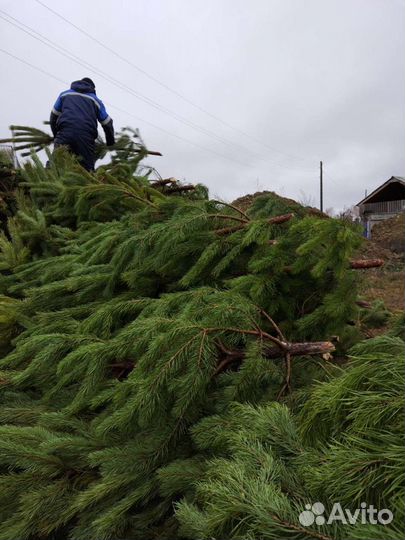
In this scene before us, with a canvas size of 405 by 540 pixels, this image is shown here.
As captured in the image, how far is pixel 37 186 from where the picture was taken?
438 cm

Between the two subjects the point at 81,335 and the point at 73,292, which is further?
the point at 73,292

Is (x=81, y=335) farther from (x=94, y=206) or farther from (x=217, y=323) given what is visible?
(x=94, y=206)

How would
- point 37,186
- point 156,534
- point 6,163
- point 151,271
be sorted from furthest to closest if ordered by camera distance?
point 6,163, point 37,186, point 151,271, point 156,534

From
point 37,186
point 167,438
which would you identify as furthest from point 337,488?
point 37,186

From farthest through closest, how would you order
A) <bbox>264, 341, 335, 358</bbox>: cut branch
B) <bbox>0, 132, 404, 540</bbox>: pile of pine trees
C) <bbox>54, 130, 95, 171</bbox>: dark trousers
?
<bbox>54, 130, 95, 171</bbox>: dark trousers
<bbox>264, 341, 335, 358</bbox>: cut branch
<bbox>0, 132, 404, 540</bbox>: pile of pine trees

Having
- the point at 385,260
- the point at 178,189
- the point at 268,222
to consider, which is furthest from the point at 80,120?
the point at 385,260

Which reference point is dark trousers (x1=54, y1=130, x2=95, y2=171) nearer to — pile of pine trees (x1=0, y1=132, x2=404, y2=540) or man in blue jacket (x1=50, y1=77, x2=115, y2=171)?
man in blue jacket (x1=50, y1=77, x2=115, y2=171)

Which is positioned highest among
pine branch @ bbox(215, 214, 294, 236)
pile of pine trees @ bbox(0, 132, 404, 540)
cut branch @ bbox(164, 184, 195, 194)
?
cut branch @ bbox(164, 184, 195, 194)

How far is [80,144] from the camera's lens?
5289 mm

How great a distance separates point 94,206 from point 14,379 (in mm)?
1963

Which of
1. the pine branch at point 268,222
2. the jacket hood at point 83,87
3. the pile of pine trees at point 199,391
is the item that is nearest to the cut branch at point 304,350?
the pile of pine trees at point 199,391

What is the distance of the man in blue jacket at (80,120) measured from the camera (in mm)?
5204

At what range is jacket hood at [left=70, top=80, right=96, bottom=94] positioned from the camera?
5.54 meters

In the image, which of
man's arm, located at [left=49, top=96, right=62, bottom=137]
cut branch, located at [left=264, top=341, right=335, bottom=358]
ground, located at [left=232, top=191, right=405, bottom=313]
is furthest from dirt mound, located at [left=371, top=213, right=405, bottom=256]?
cut branch, located at [left=264, top=341, right=335, bottom=358]
